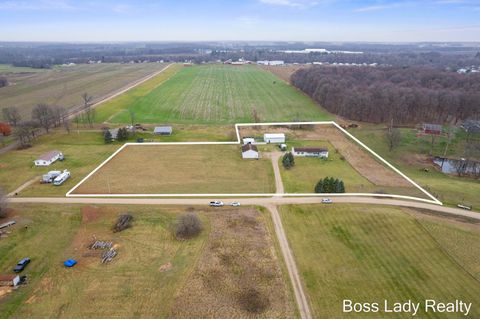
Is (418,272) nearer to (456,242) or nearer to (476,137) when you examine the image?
(456,242)

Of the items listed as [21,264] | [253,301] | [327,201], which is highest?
[327,201]

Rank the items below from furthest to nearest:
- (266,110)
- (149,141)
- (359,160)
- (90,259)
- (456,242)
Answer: (266,110) → (149,141) → (359,160) → (456,242) → (90,259)

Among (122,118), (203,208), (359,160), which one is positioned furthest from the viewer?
(122,118)

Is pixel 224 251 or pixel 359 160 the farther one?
pixel 359 160

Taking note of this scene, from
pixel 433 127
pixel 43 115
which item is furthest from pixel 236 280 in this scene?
pixel 433 127

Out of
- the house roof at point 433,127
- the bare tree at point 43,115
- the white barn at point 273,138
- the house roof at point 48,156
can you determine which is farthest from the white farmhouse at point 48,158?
the house roof at point 433,127

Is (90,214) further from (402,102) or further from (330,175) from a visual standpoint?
(402,102)

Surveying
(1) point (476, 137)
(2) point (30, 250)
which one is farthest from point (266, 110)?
(2) point (30, 250)
